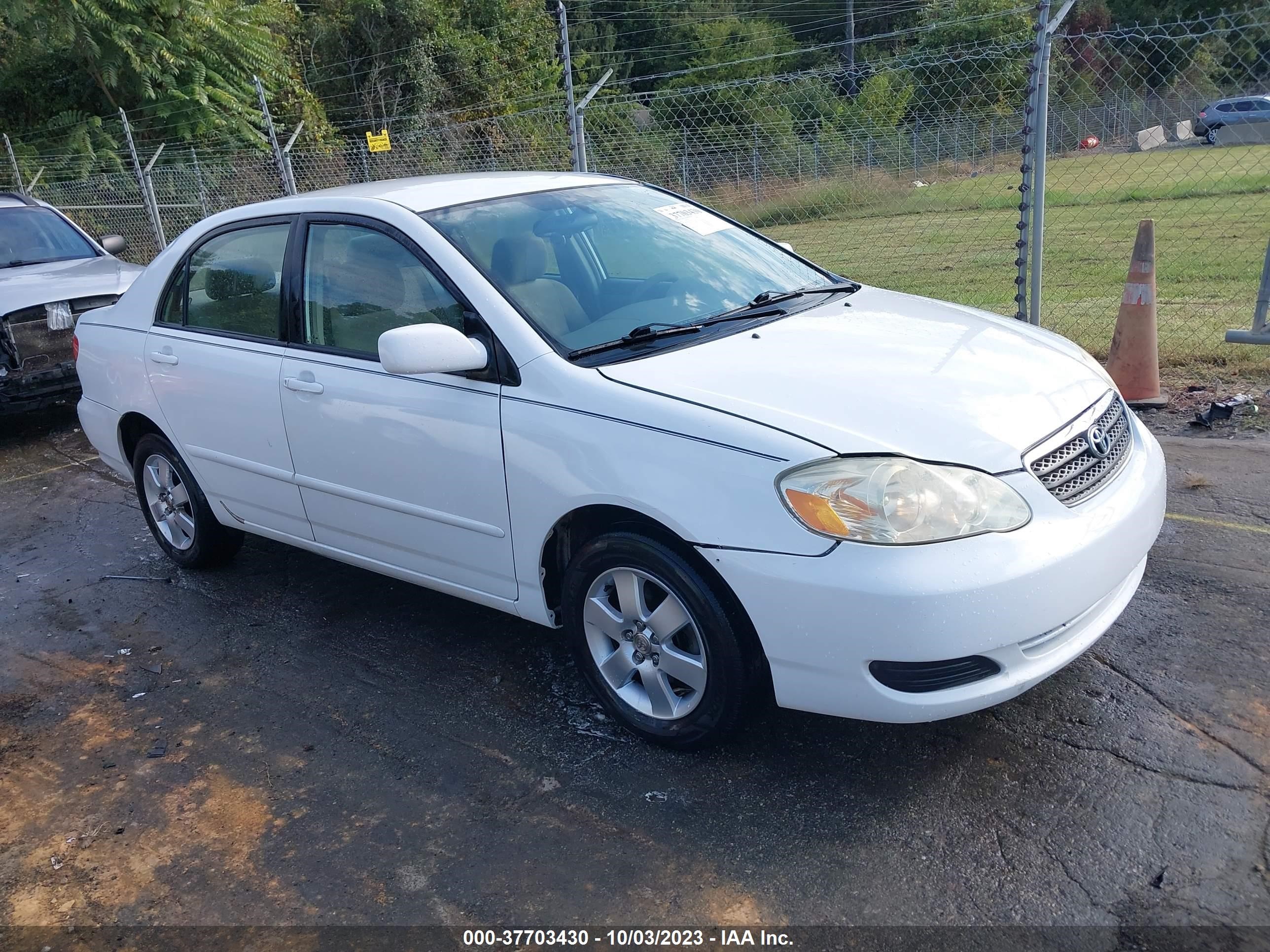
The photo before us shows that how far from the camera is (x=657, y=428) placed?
9.82ft

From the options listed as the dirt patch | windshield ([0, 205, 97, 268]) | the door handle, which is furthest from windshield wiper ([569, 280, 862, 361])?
windshield ([0, 205, 97, 268])

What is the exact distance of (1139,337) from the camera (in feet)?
20.2

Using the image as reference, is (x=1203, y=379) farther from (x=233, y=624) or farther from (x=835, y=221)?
(x=835, y=221)

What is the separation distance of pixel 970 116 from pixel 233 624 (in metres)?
16.0

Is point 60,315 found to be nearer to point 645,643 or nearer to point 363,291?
point 363,291

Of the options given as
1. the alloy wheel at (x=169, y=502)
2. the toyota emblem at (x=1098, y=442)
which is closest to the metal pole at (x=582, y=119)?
the alloy wheel at (x=169, y=502)

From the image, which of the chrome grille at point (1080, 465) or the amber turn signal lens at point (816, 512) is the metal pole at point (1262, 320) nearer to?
the chrome grille at point (1080, 465)

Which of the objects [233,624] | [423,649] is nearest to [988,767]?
[423,649]

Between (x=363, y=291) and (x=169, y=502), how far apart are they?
1924mm

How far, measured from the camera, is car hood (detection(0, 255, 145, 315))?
7.79 metres

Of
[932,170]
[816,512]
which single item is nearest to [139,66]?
[932,170]

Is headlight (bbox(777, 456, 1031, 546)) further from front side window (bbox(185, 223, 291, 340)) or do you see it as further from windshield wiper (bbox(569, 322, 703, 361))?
front side window (bbox(185, 223, 291, 340))

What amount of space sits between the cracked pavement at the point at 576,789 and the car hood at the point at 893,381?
942 mm

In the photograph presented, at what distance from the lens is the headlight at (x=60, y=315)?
25.6 feet
